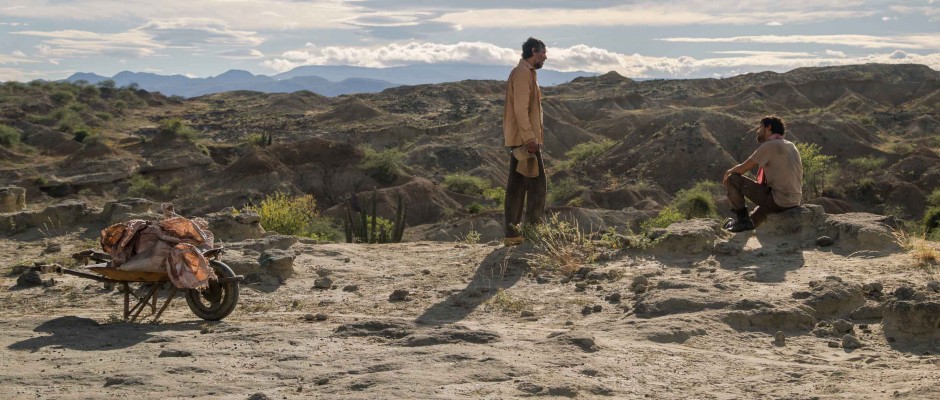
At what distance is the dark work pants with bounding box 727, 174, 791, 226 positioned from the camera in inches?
346

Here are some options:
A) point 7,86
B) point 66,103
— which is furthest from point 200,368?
point 7,86

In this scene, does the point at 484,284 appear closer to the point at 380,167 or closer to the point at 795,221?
the point at 795,221

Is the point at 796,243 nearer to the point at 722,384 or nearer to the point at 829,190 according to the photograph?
the point at 722,384

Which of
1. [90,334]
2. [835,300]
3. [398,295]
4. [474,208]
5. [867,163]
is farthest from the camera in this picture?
[867,163]

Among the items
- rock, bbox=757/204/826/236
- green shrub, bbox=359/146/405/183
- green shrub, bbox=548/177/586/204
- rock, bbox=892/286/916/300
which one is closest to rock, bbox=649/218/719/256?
rock, bbox=757/204/826/236

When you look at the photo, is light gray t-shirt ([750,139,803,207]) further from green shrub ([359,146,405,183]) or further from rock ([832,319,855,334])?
green shrub ([359,146,405,183])

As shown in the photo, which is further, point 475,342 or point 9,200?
point 9,200

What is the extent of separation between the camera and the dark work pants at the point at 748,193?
28.8 ft

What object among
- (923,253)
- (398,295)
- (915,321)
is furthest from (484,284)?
(923,253)

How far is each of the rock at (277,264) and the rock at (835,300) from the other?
4.23 m

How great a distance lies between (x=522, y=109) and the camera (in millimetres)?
8281

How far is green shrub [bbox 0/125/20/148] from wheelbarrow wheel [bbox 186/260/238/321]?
37.7 metres

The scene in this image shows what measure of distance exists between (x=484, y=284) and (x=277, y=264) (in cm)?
181

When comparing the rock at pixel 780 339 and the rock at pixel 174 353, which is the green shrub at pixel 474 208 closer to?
the rock at pixel 780 339
